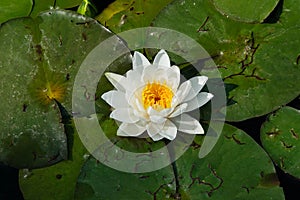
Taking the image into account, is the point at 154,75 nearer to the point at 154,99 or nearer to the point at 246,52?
the point at 154,99

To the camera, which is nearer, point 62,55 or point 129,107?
point 129,107

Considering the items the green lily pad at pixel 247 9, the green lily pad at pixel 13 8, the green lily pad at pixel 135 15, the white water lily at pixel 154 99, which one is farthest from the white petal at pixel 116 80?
the green lily pad at pixel 13 8

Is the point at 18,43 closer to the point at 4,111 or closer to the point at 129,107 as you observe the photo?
the point at 4,111

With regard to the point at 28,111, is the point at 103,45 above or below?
above

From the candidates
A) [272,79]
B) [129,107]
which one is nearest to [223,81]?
[272,79]

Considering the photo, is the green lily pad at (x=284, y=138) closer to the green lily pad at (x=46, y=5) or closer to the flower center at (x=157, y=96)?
the flower center at (x=157, y=96)

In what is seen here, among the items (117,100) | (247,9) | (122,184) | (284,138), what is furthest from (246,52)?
(122,184)
